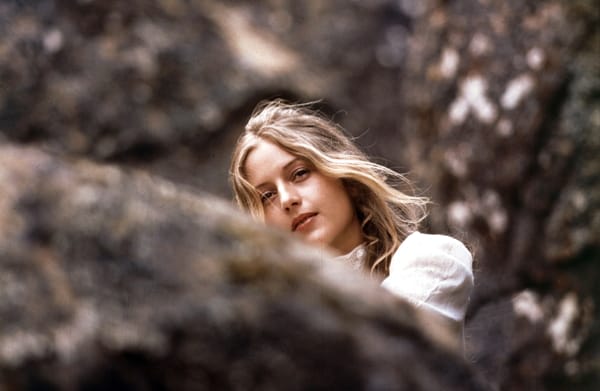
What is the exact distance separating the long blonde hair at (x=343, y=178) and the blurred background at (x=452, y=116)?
51 cm

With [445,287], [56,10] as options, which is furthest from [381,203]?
[56,10]

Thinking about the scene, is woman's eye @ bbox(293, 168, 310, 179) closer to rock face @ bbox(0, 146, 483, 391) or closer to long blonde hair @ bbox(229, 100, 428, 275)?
long blonde hair @ bbox(229, 100, 428, 275)

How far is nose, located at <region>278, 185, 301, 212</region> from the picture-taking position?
181cm

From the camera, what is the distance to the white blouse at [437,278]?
145cm

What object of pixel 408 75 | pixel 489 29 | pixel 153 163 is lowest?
pixel 489 29

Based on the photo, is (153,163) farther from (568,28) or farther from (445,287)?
(445,287)

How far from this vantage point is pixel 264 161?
1930mm

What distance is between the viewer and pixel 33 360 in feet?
2.43

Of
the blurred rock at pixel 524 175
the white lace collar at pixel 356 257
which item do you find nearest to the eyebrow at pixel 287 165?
the white lace collar at pixel 356 257

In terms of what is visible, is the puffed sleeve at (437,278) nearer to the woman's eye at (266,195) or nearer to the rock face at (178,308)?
the woman's eye at (266,195)

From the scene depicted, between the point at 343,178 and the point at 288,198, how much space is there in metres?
0.20

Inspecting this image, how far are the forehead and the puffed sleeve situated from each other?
44 centimetres

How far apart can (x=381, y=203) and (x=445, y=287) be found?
0.50 meters

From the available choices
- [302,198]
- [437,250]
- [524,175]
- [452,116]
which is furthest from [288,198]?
[452,116]
